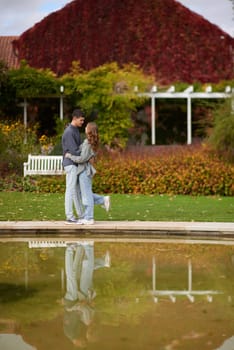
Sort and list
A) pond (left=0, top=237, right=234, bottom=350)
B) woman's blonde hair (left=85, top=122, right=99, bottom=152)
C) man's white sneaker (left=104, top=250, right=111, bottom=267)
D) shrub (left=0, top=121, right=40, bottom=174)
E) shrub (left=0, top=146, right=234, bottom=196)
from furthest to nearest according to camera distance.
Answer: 1. shrub (left=0, top=121, right=40, bottom=174)
2. shrub (left=0, top=146, right=234, bottom=196)
3. woman's blonde hair (left=85, top=122, right=99, bottom=152)
4. man's white sneaker (left=104, top=250, right=111, bottom=267)
5. pond (left=0, top=237, right=234, bottom=350)

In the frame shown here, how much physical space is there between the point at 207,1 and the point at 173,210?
68.9ft

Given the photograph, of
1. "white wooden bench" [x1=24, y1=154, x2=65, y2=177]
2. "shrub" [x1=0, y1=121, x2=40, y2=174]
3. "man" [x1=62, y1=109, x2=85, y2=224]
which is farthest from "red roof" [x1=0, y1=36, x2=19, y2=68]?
"man" [x1=62, y1=109, x2=85, y2=224]

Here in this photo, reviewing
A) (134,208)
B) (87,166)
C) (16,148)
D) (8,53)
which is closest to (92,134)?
(87,166)

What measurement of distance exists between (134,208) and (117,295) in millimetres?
7269

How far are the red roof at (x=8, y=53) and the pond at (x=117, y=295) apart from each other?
2380 cm

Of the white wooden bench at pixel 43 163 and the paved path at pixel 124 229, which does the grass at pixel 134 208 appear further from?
the white wooden bench at pixel 43 163

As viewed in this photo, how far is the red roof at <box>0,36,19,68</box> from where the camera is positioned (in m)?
32.4

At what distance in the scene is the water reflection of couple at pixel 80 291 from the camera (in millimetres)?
4980

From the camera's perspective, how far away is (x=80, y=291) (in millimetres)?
6371

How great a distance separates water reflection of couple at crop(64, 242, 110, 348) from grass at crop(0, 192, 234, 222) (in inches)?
108

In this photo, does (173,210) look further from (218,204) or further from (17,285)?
(17,285)

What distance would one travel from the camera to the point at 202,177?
56.5 ft

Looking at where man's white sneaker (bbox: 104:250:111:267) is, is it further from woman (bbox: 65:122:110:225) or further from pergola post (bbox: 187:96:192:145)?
pergola post (bbox: 187:96:192:145)

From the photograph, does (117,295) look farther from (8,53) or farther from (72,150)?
(8,53)
